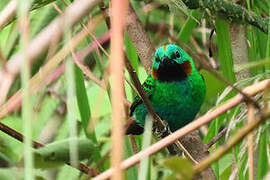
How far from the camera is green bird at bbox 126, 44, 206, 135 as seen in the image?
2.64 metres

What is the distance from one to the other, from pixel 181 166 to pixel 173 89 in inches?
76.8

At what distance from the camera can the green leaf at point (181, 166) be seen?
73 cm

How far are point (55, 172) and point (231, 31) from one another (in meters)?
1.70

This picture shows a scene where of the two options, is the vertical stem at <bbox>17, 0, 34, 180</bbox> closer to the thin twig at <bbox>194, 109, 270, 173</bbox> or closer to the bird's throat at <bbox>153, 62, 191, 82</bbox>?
the thin twig at <bbox>194, 109, 270, 173</bbox>

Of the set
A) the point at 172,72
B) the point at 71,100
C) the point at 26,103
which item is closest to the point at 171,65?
the point at 172,72

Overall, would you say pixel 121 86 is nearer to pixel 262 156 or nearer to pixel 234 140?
pixel 234 140

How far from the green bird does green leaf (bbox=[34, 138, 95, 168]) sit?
161 cm

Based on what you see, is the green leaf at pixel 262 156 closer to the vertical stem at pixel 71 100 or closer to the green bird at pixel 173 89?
the vertical stem at pixel 71 100

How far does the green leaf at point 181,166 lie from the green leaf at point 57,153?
302 millimetres

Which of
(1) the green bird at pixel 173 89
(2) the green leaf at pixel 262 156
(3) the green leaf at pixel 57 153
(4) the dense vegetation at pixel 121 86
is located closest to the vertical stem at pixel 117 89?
(4) the dense vegetation at pixel 121 86

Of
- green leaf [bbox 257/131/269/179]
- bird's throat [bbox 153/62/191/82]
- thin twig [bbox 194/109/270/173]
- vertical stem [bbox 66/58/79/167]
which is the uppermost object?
vertical stem [bbox 66/58/79/167]

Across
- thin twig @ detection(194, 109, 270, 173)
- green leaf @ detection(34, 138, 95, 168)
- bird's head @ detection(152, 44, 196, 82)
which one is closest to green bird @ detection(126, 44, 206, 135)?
bird's head @ detection(152, 44, 196, 82)

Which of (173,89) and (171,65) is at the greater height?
(171,65)

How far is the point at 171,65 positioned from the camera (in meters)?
2.69
